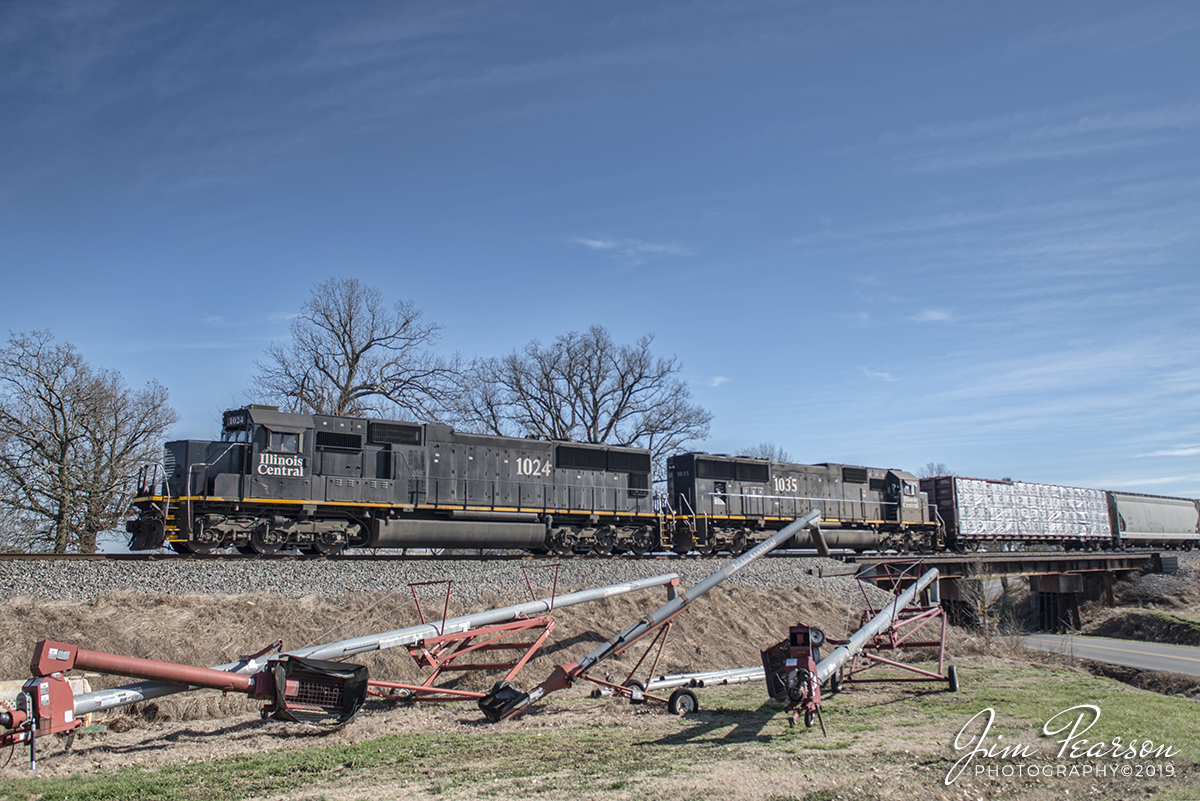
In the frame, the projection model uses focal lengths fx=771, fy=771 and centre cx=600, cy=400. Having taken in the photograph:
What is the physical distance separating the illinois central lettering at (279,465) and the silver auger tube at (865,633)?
1325cm

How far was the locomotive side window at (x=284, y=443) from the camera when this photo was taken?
62.1 ft

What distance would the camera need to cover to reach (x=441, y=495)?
843 inches

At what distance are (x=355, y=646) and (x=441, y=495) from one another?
1170 cm

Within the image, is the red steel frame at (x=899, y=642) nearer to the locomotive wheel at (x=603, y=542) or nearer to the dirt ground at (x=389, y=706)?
the dirt ground at (x=389, y=706)

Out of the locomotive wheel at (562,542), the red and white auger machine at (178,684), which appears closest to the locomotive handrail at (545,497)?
the locomotive wheel at (562,542)

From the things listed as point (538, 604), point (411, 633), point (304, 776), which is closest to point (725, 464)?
point (538, 604)

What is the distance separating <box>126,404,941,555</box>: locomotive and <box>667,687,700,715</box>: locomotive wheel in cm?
1037

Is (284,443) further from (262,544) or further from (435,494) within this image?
(435,494)

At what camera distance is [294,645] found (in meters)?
13.8

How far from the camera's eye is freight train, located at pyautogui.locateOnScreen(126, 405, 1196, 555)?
17.9m

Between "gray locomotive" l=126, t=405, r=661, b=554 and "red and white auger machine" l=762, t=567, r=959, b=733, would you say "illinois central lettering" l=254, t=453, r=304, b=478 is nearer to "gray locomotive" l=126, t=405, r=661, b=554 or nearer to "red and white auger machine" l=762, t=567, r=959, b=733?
"gray locomotive" l=126, t=405, r=661, b=554

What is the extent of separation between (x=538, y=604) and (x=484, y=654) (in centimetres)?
367

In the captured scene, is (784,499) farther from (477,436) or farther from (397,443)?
(397,443)

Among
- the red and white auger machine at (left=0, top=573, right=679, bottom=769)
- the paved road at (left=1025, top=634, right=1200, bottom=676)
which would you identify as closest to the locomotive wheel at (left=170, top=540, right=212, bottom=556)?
the red and white auger machine at (left=0, top=573, right=679, bottom=769)
